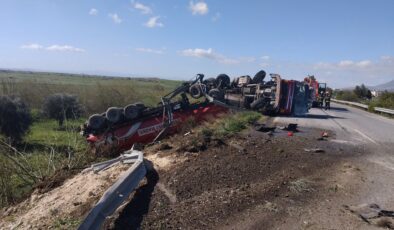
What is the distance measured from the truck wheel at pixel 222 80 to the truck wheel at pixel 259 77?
189cm

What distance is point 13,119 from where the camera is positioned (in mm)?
24797

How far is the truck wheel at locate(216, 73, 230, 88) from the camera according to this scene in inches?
712

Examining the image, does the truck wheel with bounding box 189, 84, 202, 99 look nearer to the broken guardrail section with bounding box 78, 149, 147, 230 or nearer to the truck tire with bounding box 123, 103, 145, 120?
the truck tire with bounding box 123, 103, 145, 120

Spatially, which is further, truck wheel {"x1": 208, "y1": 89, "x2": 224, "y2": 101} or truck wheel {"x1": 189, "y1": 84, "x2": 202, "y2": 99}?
truck wheel {"x1": 208, "y1": 89, "x2": 224, "y2": 101}

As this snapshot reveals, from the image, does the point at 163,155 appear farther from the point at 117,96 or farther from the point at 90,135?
the point at 117,96

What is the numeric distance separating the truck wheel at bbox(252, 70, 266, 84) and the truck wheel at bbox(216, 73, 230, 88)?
6.21 ft

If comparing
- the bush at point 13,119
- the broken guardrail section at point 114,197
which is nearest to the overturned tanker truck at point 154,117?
the broken guardrail section at point 114,197

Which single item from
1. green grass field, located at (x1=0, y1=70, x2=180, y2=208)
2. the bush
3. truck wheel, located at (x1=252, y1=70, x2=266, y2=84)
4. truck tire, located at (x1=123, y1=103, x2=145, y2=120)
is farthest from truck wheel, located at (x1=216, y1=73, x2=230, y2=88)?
the bush

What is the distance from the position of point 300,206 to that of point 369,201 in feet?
3.56

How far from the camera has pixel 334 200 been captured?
19.4 ft

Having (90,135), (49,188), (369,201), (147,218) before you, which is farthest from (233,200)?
(90,135)

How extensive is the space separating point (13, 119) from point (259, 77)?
45.7 ft

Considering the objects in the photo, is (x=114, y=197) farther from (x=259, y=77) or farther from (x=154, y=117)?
(x=259, y=77)

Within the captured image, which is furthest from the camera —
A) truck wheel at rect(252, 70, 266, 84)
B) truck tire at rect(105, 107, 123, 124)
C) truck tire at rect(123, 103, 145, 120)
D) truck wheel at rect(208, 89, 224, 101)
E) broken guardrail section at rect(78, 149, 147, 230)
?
truck wheel at rect(252, 70, 266, 84)
